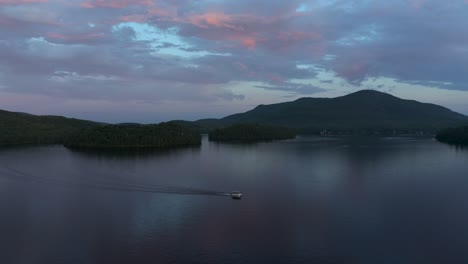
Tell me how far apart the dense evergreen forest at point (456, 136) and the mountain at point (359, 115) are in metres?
40.6

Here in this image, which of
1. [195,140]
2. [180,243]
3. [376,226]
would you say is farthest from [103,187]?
[195,140]

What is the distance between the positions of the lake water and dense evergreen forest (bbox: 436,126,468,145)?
39.6 m

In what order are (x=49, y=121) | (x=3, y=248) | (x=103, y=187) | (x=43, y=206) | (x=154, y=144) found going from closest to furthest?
(x=3, y=248) < (x=43, y=206) < (x=103, y=187) < (x=154, y=144) < (x=49, y=121)

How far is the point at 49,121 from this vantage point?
3824 inches

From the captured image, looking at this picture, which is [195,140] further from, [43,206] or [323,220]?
[323,220]

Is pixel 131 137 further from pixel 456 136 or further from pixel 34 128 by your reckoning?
pixel 456 136

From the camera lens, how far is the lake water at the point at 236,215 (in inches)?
675

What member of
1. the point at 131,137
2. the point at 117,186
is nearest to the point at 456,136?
the point at 131,137

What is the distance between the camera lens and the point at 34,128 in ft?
284

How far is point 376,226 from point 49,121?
9228 centimetres

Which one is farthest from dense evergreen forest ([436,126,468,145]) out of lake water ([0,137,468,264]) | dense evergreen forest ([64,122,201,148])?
dense evergreen forest ([64,122,201,148])

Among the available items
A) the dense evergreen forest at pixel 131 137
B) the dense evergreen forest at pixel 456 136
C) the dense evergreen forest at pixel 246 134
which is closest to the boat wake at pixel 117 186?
the dense evergreen forest at pixel 131 137

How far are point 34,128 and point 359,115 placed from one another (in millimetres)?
112850

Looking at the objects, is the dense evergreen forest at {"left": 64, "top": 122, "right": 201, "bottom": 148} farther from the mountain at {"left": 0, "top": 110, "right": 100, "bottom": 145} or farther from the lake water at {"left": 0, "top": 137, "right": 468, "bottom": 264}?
the lake water at {"left": 0, "top": 137, "right": 468, "bottom": 264}
